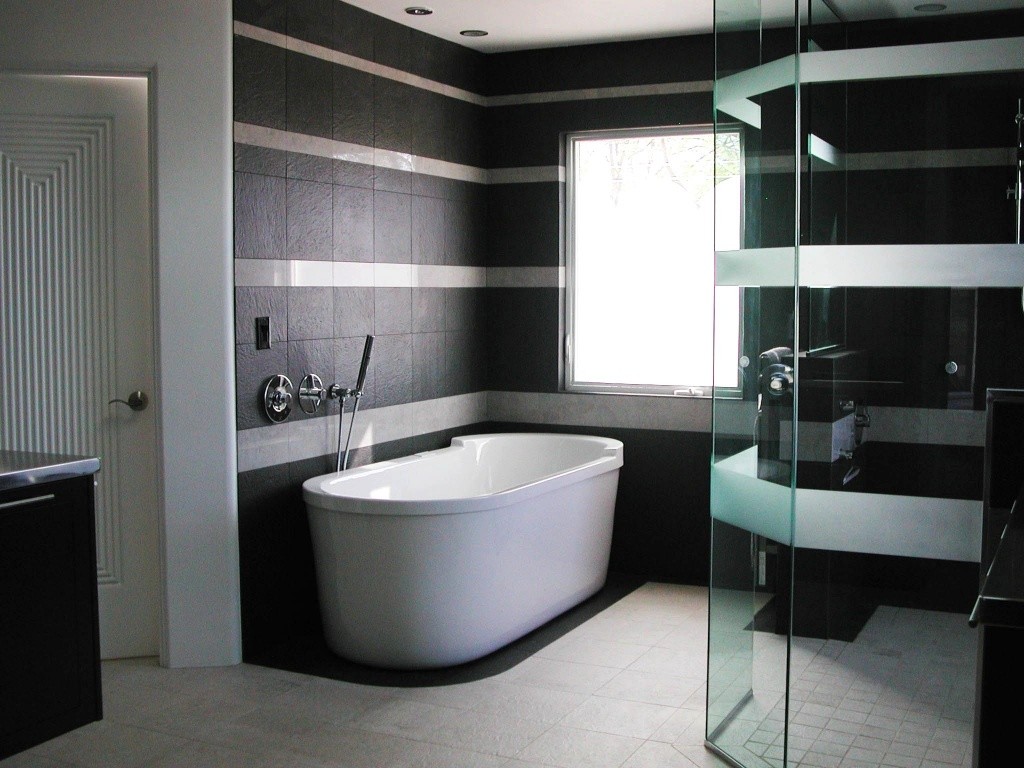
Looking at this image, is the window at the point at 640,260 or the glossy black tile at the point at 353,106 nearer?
the glossy black tile at the point at 353,106

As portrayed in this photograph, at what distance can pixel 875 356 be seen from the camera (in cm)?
266

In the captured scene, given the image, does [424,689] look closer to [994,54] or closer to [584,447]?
[584,447]

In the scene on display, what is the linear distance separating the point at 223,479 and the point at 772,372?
6.89 ft

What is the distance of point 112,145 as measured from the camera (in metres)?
4.01

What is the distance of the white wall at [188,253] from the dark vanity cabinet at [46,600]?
2.82 ft

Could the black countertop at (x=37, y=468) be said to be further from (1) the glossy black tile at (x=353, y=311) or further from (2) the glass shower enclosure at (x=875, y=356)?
(2) the glass shower enclosure at (x=875, y=356)

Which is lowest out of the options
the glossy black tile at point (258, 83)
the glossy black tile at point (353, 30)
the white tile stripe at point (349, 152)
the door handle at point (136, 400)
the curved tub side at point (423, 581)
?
the curved tub side at point (423, 581)

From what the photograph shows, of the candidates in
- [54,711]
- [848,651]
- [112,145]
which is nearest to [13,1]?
[112,145]

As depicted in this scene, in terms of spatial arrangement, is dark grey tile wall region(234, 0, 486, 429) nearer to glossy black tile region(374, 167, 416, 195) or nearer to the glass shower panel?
glossy black tile region(374, 167, 416, 195)

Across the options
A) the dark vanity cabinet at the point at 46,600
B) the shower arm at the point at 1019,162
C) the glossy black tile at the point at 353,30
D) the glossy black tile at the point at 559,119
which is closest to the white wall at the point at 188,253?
the glossy black tile at the point at 353,30

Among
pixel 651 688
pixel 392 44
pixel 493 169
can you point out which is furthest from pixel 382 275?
pixel 651 688

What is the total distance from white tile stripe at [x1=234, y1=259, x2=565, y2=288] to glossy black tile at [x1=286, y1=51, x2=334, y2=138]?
1.77ft

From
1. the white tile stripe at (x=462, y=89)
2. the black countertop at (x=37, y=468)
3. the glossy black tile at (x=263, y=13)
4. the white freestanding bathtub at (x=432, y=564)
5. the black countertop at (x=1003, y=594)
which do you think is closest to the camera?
the black countertop at (x=1003, y=594)

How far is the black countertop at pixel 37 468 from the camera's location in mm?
2844
